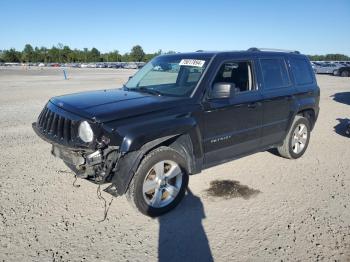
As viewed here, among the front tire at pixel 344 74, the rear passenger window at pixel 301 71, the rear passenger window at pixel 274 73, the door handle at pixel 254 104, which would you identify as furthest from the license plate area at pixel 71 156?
the front tire at pixel 344 74

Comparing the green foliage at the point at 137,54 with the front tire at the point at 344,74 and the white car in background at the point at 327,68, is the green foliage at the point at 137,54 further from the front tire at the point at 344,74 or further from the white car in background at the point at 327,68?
the front tire at the point at 344,74

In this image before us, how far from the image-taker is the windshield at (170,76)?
14.6 ft

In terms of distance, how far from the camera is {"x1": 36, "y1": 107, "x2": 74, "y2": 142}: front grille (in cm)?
377

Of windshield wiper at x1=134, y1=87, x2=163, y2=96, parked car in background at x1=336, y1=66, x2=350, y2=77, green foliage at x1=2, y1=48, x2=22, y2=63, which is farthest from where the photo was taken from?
green foliage at x1=2, y1=48, x2=22, y2=63

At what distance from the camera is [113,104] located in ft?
12.9

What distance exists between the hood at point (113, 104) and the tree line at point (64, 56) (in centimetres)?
11799

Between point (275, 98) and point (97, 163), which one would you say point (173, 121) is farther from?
point (275, 98)

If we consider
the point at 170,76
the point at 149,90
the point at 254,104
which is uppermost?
the point at 170,76

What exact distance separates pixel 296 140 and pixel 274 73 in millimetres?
1529

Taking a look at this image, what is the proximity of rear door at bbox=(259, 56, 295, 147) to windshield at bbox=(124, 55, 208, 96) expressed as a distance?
1219 millimetres

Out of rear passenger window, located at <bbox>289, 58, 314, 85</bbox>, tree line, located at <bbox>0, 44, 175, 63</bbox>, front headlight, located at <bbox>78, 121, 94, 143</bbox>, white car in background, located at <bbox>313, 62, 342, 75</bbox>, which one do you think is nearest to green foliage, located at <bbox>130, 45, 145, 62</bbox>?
tree line, located at <bbox>0, 44, 175, 63</bbox>

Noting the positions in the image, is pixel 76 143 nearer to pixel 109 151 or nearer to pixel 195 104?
pixel 109 151

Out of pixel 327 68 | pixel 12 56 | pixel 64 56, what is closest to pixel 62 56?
pixel 64 56

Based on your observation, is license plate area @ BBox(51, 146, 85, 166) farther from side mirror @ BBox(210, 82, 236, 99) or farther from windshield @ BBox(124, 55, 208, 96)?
side mirror @ BBox(210, 82, 236, 99)
